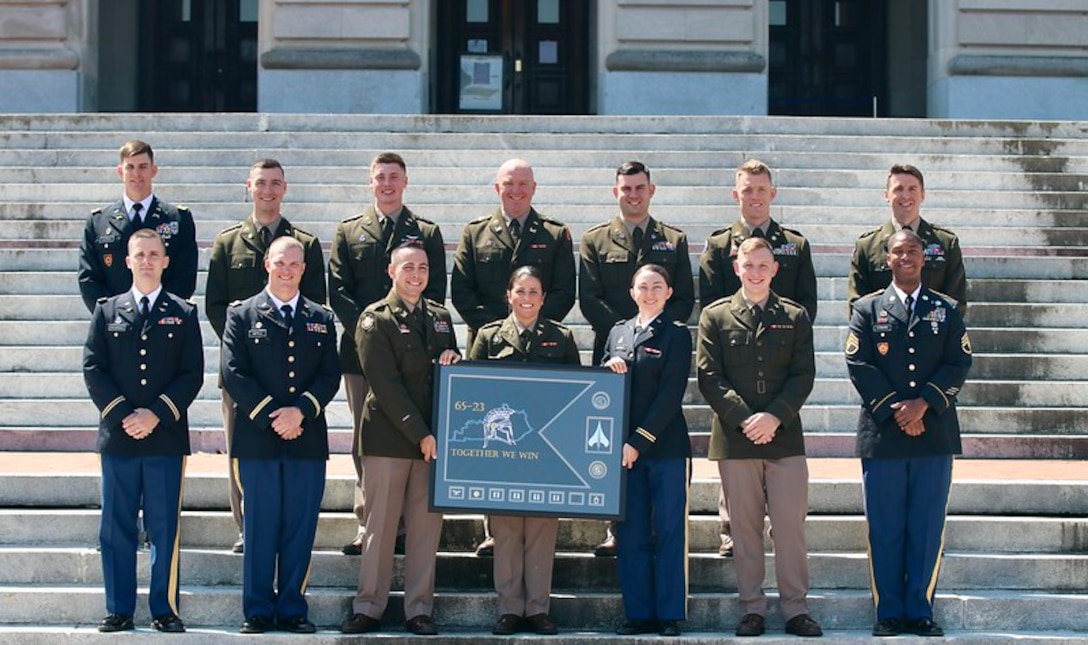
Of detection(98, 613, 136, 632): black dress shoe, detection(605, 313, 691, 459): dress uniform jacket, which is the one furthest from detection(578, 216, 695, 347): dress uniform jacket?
detection(98, 613, 136, 632): black dress shoe

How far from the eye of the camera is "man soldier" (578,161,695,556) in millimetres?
8969

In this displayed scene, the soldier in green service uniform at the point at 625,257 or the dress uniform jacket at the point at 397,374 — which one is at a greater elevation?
the soldier in green service uniform at the point at 625,257

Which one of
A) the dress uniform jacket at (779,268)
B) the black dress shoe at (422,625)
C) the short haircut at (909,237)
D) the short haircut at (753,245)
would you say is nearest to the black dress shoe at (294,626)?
the black dress shoe at (422,625)

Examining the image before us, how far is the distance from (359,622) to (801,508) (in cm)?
248

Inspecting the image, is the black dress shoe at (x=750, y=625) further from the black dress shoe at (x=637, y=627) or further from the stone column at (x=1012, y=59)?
the stone column at (x=1012, y=59)

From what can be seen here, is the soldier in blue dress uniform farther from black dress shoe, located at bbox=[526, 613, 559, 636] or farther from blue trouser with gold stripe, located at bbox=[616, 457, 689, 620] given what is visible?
black dress shoe, located at bbox=[526, 613, 559, 636]

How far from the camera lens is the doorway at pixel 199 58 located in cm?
2309

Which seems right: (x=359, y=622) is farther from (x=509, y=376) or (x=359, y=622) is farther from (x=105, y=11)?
(x=105, y=11)

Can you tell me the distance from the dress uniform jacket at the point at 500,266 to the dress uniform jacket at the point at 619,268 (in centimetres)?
12

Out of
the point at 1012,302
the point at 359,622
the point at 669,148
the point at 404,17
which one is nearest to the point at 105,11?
the point at 404,17

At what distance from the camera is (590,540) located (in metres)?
8.97

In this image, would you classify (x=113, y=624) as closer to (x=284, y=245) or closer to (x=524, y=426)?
(x=284, y=245)

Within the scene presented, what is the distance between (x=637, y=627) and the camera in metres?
8.16

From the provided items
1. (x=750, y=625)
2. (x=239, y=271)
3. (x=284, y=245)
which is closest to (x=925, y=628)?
(x=750, y=625)
